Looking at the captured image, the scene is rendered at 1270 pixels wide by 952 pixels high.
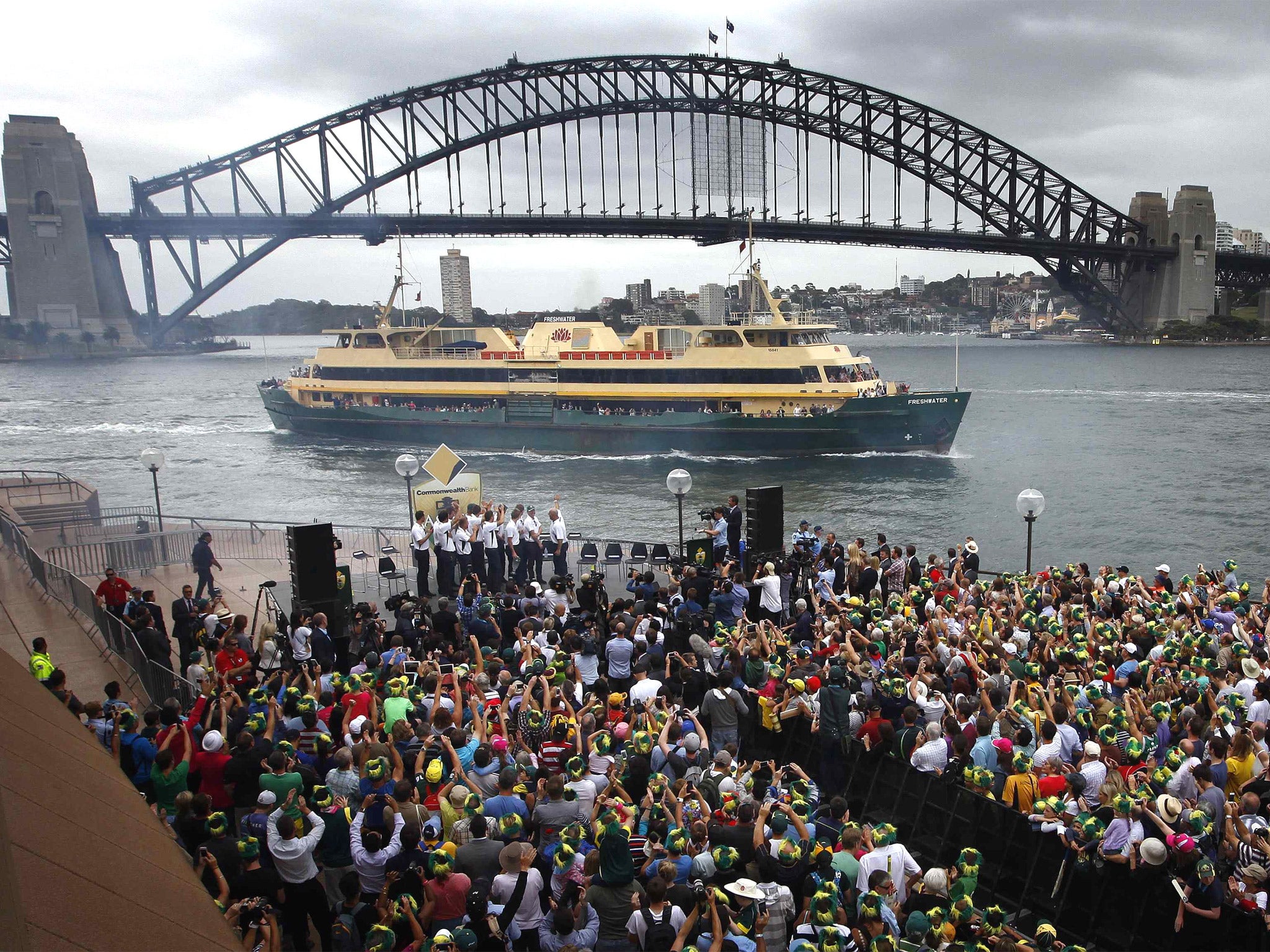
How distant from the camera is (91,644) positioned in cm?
1073

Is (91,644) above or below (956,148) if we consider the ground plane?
below

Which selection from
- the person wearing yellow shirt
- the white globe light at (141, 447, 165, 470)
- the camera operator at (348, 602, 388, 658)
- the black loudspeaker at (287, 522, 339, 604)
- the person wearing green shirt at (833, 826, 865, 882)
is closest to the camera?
the person wearing green shirt at (833, 826, 865, 882)

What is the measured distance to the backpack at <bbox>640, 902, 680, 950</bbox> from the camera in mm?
4598

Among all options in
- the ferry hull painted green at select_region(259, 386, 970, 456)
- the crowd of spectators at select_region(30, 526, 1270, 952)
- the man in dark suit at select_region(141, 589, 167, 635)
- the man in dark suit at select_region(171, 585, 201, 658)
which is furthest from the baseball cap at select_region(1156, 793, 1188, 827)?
the ferry hull painted green at select_region(259, 386, 970, 456)

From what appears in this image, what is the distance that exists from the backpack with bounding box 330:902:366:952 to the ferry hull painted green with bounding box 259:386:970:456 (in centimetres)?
3557

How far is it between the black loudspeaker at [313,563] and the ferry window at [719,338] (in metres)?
30.7

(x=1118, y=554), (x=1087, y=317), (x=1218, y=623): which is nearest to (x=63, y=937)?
(x=1218, y=623)

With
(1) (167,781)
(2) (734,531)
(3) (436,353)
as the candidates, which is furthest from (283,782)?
(3) (436,353)

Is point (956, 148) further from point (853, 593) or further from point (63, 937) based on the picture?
point (63, 937)

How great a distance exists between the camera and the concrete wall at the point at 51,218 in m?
113

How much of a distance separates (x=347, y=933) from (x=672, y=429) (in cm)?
3722

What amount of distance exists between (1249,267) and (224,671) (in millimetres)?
152461

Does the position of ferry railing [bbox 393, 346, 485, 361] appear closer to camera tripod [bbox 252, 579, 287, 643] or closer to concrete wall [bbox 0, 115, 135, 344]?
camera tripod [bbox 252, 579, 287, 643]

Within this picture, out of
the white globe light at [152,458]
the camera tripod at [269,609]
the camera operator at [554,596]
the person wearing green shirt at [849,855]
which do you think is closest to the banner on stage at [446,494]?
the camera tripod at [269,609]
